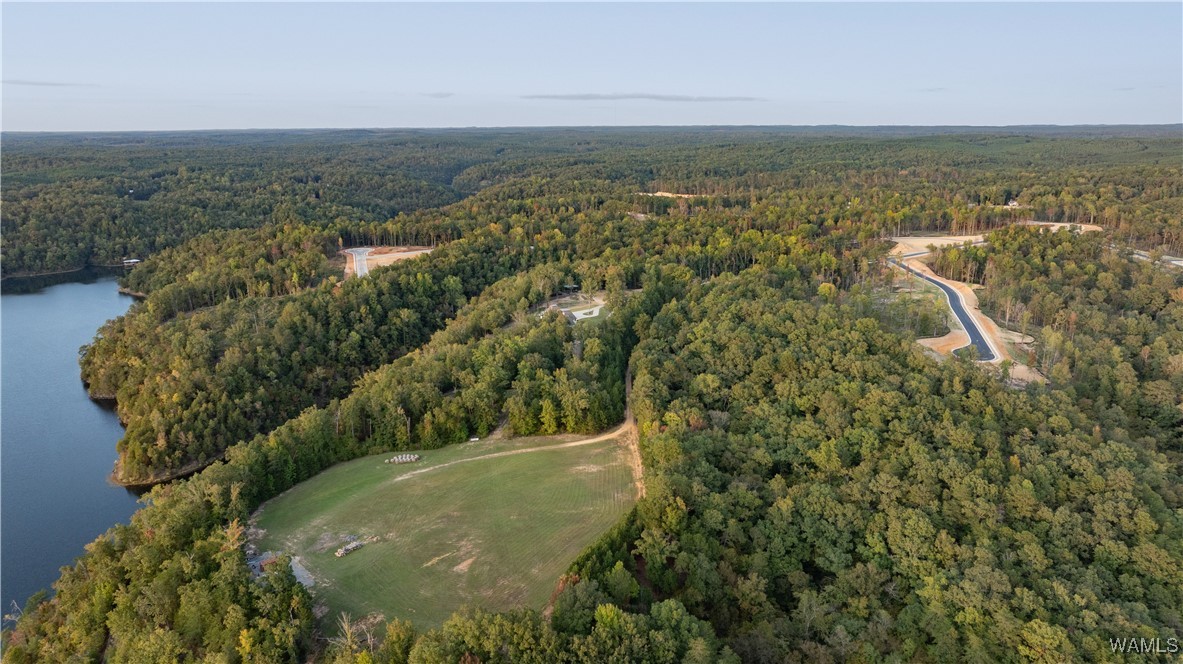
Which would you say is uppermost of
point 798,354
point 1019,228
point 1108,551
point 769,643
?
point 1019,228

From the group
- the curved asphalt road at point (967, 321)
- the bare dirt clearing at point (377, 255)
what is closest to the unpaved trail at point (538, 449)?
the curved asphalt road at point (967, 321)

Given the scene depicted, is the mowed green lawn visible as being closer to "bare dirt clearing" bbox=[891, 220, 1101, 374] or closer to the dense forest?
the dense forest

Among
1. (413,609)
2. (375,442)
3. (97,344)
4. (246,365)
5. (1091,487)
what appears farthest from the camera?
(97,344)

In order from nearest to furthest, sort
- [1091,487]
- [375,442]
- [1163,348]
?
1. [1091,487]
2. [375,442]
3. [1163,348]

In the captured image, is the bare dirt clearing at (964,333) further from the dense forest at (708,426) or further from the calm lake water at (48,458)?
the calm lake water at (48,458)

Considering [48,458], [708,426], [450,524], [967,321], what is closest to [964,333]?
[967,321]

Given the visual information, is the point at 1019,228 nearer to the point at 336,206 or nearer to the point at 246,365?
the point at 246,365

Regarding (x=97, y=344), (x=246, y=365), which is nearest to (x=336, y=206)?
(x=97, y=344)

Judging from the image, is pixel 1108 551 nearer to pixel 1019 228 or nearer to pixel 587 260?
pixel 587 260

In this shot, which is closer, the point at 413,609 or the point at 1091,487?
the point at 413,609

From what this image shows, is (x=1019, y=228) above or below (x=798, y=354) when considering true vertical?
above
